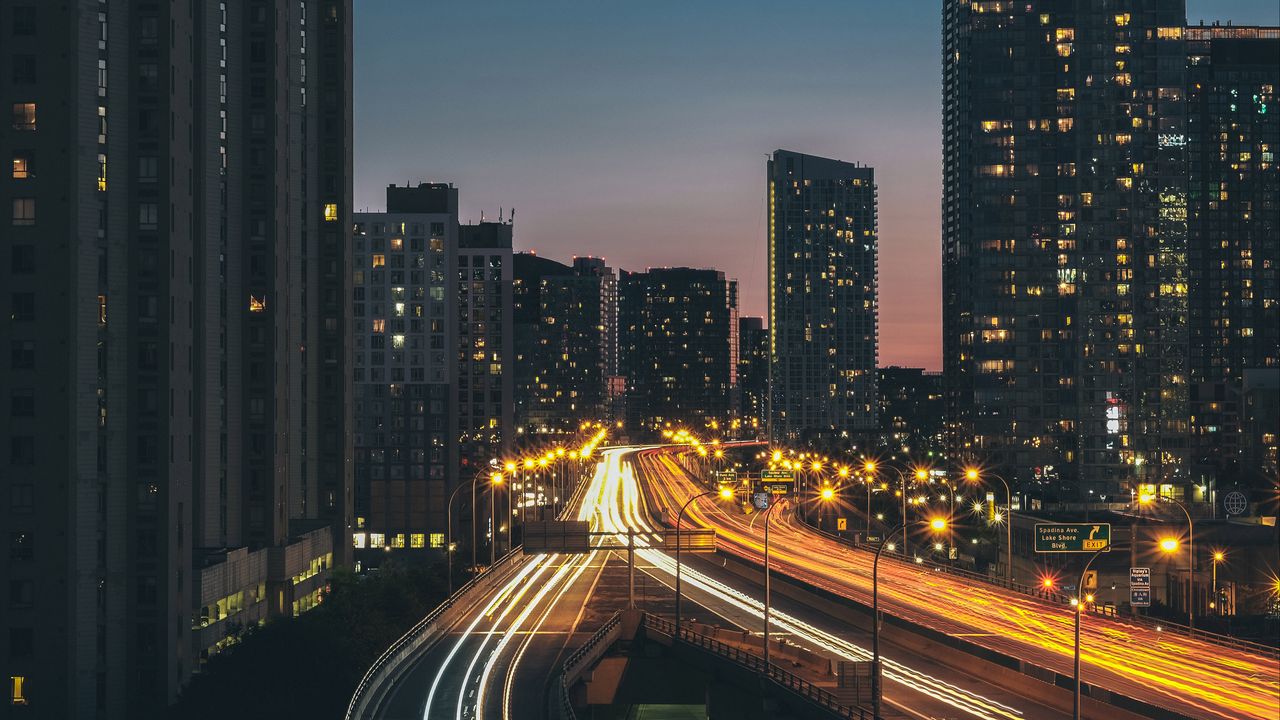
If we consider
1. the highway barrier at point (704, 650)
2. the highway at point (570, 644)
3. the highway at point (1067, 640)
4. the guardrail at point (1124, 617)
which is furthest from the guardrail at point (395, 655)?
the guardrail at point (1124, 617)

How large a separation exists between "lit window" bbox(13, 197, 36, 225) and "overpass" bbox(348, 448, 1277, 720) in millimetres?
36193

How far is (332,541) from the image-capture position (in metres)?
150

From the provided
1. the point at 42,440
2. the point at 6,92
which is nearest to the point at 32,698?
the point at 42,440

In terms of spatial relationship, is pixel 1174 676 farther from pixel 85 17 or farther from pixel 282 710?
pixel 85 17

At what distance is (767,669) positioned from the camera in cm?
8019

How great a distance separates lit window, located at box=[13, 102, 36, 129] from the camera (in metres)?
94.5

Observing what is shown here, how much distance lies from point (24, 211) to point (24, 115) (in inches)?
244

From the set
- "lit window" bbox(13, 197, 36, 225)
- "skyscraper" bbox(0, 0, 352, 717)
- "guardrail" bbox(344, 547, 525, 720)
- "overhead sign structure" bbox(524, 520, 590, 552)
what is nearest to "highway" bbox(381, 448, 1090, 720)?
"guardrail" bbox(344, 547, 525, 720)

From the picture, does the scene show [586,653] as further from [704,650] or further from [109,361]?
[109,361]

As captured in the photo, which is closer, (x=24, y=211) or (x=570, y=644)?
(x=24, y=211)

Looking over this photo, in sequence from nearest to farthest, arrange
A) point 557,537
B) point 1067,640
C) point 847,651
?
point 1067,640 < point 847,651 < point 557,537

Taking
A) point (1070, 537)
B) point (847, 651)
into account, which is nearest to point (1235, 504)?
point (847, 651)

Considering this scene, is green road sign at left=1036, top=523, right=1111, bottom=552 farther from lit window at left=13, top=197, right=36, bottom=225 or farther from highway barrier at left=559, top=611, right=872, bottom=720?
lit window at left=13, top=197, right=36, bottom=225

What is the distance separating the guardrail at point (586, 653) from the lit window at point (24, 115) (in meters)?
48.6
